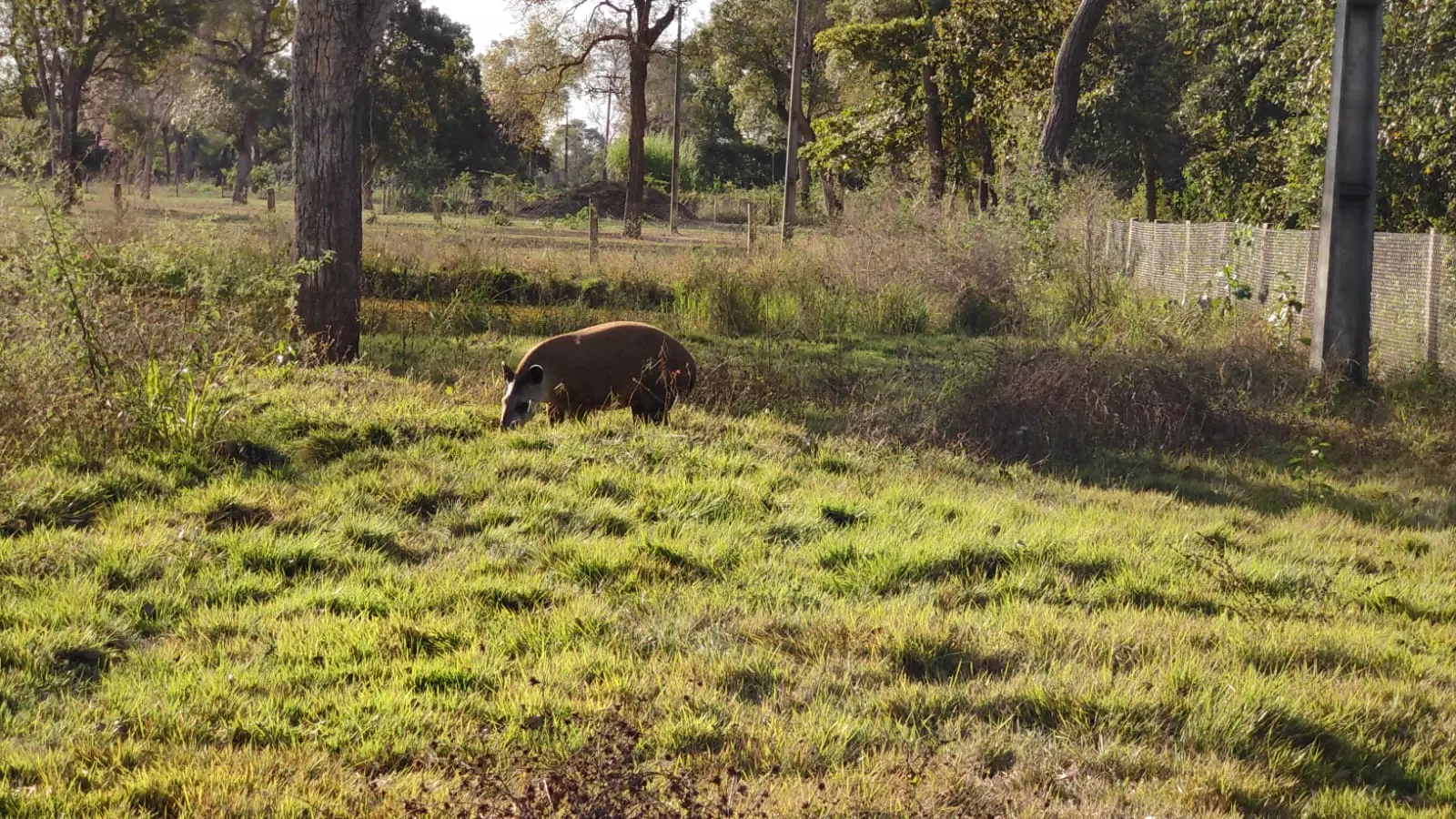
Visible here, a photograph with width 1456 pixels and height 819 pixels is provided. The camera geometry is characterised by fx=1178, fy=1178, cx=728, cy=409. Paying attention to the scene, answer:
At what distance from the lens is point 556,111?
44.9 m

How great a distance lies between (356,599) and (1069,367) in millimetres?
7680

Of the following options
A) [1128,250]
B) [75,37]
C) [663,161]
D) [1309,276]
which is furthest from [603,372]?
[663,161]

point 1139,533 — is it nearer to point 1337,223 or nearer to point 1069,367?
point 1069,367

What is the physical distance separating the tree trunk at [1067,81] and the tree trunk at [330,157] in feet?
42.4

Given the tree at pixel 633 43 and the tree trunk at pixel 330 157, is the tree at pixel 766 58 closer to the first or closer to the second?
the tree at pixel 633 43

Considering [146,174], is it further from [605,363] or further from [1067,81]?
[605,363]

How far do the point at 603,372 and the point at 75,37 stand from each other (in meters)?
34.2

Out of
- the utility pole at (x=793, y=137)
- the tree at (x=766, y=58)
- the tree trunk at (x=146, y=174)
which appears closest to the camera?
the utility pole at (x=793, y=137)

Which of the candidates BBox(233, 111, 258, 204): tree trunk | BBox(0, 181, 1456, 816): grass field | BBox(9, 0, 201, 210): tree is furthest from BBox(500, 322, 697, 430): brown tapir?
BBox(233, 111, 258, 204): tree trunk

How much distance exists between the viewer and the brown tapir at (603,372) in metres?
9.63

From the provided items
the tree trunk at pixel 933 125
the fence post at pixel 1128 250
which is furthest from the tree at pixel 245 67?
the fence post at pixel 1128 250

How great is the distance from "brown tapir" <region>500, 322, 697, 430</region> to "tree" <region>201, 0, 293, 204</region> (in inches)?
1883

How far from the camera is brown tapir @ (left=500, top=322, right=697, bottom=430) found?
963cm

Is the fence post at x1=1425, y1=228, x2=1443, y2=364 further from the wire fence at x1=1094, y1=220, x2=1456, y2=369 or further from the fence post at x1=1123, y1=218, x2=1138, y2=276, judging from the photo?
the fence post at x1=1123, y1=218, x2=1138, y2=276
